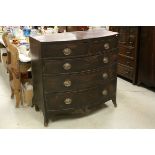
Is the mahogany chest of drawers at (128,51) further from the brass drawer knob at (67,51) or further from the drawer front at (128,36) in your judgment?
the brass drawer knob at (67,51)

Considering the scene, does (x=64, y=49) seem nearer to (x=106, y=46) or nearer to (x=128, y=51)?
(x=106, y=46)

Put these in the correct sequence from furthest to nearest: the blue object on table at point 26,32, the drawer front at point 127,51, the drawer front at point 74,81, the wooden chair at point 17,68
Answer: the drawer front at point 127,51, the blue object on table at point 26,32, the wooden chair at point 17,68, the drawer front at point 74,81

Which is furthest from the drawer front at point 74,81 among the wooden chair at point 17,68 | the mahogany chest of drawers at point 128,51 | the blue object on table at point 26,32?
the blue object on table at point 26,32

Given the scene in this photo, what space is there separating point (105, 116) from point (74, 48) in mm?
769

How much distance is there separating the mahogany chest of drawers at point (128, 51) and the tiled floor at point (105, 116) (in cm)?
39

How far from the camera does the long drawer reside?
1.82 metres

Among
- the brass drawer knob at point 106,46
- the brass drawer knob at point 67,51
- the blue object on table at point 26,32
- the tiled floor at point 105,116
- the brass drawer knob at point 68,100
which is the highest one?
the blue object on table at point 26,32

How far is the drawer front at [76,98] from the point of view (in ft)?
6.56

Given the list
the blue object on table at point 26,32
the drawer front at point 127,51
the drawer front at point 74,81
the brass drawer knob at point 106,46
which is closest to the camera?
the drawer front at point 74,81

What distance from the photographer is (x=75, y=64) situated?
1933 mm

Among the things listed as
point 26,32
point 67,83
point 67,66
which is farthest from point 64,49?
point 26,32
